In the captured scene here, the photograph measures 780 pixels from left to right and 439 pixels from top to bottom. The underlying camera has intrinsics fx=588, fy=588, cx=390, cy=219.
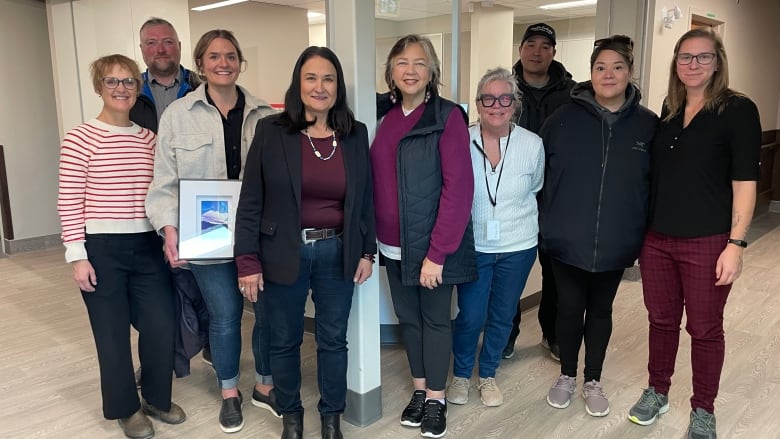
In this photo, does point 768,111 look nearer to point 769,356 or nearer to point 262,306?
point 769,356

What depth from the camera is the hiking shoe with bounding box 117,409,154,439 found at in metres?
2.35

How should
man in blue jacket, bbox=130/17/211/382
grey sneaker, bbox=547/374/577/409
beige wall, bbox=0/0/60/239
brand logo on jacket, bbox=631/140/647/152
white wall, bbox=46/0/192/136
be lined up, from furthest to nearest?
Result: beige wall, bbox=0/0/60/239 → white wall, bbox=46/0/192/136 → grey sneaker, bbox=547/374/577/409 → man in blue jacket, bbox=130/17/211/382 → brand logo on jacket, bbox=631/140/647/152

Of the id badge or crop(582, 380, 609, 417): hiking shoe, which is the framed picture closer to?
the id badge

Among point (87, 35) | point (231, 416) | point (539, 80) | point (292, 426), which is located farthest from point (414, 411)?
point (87, 35)

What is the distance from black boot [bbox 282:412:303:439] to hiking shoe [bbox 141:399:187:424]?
527 mm

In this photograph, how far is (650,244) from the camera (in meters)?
2.28

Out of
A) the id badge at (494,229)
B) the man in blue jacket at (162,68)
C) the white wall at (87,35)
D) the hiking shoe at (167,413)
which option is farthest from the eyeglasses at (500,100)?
the white wall at (87,35)

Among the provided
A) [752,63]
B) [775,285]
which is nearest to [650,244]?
[775,285]

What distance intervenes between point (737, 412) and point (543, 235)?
1.15 metres

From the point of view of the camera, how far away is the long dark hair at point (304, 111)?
1991 millimetres

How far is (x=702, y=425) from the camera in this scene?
2285 mm

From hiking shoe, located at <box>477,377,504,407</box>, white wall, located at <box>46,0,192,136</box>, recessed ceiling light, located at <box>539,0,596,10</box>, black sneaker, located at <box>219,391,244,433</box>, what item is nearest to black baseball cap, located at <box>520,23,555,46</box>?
hiking shoe, located at <box>477,377,504,407</box>

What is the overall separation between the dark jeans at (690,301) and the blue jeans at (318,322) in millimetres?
1174

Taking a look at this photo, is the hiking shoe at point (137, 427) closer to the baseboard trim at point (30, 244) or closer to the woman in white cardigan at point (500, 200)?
the woman in white cardigan at point (500, 200)
